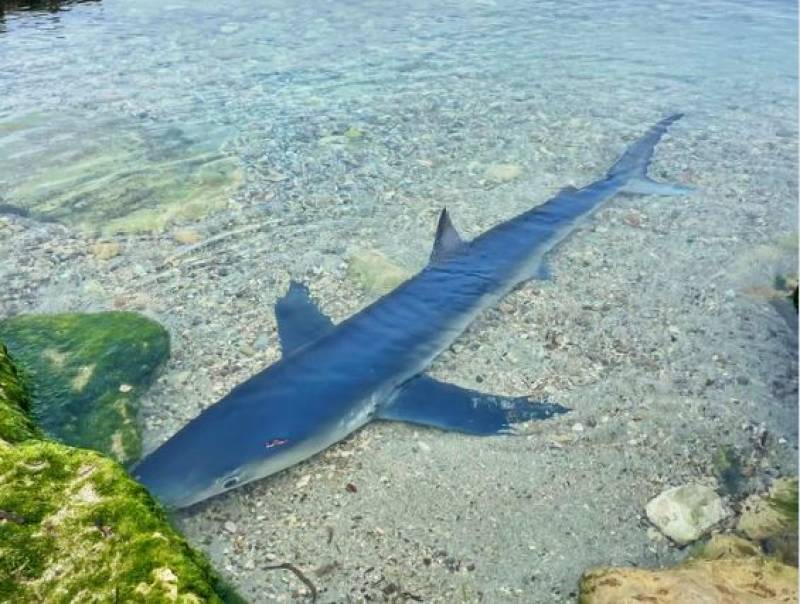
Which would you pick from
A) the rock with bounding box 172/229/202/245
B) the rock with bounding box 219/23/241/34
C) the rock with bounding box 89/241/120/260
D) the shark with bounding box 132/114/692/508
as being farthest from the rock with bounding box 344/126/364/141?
the rock with bounding box 219/23/241/34

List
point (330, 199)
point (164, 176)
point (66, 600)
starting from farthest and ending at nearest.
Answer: point (164, 176) < point (330, 199) < point (66, 600)

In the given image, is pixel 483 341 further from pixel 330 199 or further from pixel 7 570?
pixel 7 570

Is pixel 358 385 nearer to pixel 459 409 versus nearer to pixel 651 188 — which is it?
pixel 459 409

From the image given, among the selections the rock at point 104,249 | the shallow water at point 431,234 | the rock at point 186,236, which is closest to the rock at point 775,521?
the shallow water at point 431,234

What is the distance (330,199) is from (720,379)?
15.6ft

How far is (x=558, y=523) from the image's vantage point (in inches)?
169

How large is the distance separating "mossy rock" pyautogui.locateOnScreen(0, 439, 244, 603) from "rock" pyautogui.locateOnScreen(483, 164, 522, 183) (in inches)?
270

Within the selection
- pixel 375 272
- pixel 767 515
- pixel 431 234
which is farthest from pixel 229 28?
pixel 767 515

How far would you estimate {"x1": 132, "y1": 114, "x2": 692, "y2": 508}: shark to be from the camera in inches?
164

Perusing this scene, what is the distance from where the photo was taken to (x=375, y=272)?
22.5 ft

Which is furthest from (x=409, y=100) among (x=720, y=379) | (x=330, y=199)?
(x=720, y=379)

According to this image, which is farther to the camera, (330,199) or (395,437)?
(330,199)

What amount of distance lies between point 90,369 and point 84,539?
283 cm

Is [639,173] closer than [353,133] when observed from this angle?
Yes
